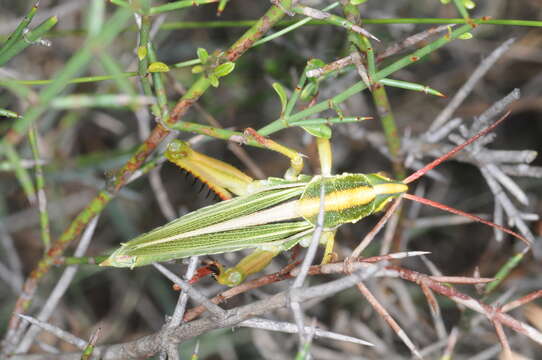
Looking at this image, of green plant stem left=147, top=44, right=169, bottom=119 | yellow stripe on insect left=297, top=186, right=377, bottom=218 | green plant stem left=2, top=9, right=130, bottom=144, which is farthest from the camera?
yellow stripe on insect left=297, top=186, right=377, bottom=218

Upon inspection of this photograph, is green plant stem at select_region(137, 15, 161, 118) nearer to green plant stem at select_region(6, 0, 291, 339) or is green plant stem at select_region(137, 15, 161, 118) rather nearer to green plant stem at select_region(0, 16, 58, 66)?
green plant stem at select_region(6, 0, 291, 339)

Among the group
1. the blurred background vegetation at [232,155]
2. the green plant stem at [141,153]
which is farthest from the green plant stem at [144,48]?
the blurred background vegetation at [232,155]

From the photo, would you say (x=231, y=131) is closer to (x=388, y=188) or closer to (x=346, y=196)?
(x=346, y=196)

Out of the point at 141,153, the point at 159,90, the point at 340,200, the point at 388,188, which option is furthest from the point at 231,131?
the point at 388,188

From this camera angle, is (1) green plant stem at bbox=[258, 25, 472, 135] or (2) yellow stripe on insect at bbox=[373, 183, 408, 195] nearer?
(1) green plant stem at bbox=[258, 25, 472, 135]

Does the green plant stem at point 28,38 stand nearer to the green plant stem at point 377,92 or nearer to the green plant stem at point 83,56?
the green plant stem at point 83,56

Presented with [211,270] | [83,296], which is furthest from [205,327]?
[83,296]

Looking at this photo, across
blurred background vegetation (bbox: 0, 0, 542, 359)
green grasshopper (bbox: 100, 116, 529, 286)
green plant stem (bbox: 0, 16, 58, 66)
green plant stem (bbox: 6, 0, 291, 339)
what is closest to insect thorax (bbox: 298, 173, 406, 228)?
green grasshopper (bbox: 100, 116, 529, 286)

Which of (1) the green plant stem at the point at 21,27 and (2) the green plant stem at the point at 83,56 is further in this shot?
(1) the green plant stem at the point at 21,27
